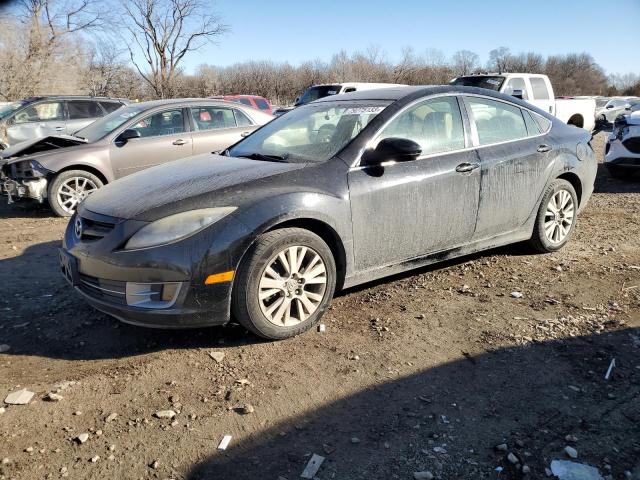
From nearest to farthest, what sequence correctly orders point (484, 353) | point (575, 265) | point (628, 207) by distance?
point (484, 353)
point (575, 265)
point (628, 207)

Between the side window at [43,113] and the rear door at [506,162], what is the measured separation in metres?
10.8

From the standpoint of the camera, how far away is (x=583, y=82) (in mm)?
65875

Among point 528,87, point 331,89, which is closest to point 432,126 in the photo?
point 528,87

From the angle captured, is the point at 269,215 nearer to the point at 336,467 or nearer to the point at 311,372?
the point at 311,372

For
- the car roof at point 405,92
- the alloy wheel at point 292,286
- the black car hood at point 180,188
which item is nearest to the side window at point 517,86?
the car roof at point 405,92

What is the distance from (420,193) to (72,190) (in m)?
5.50

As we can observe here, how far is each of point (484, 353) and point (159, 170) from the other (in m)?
2.74

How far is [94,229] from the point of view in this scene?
11.2 feet

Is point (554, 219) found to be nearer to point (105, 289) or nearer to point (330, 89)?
point (105, 289)

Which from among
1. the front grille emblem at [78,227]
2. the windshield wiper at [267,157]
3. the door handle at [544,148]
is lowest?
the front grille emblem at [78,227]

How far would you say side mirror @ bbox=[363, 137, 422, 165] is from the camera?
3.74 metres

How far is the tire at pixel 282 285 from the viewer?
326 cm

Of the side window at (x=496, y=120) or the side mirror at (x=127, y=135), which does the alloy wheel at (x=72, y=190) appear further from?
the side window at (x=496, y=120)

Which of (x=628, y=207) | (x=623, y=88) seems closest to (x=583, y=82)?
(x=623, y=88)
